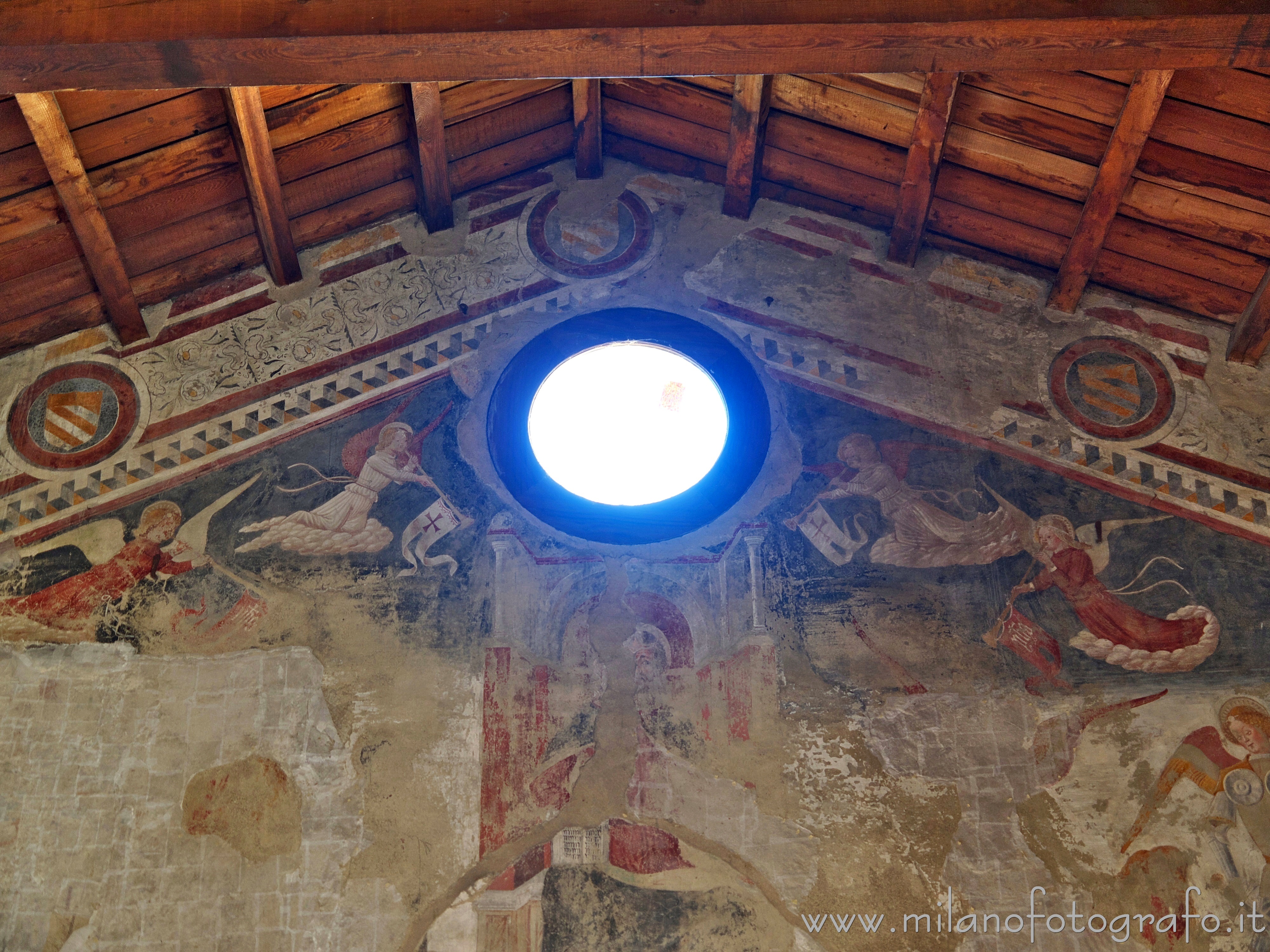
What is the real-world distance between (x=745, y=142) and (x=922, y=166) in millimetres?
1069

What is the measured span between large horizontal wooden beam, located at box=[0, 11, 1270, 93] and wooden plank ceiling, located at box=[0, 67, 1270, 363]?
4.40 ft

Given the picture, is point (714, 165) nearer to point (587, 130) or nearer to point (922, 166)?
point (587, 130)

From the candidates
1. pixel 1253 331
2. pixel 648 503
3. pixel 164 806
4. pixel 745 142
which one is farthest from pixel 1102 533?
pixel 164 806

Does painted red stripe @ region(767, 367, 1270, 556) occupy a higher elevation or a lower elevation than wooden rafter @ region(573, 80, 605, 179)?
lower

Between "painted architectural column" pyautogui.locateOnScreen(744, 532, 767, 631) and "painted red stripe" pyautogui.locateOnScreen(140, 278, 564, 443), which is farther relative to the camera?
"painted red stripe" pyautogui.locateOnScreen(140, 278, 564, 443)

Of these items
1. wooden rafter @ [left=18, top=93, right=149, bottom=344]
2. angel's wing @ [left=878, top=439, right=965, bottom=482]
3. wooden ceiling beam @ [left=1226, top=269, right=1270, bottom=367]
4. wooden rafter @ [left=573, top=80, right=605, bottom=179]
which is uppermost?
wooden rafter @ [left=573, top=80, right=605, bottom=179]

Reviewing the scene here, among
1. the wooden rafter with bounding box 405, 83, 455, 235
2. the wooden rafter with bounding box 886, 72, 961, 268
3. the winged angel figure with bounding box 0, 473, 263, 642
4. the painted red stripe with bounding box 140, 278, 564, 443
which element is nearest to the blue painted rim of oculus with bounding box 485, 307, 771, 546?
the painted red stripe with bounding box 140, 278, 564, 443

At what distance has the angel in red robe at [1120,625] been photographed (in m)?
6.11

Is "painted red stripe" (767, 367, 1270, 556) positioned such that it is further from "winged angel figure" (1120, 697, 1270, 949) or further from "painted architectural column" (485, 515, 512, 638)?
"painted architectural column" (485, 515, 512, 638)

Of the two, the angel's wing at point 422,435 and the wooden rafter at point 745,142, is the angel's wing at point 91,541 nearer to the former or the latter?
the angel's wing at point 422,435

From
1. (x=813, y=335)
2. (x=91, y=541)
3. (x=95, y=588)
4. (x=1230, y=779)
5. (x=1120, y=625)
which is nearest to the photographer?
(x=1230, y=779)

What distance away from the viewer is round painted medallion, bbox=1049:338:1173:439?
6.74 m

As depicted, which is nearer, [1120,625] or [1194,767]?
[1194,767]

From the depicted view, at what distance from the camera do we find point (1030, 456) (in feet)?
21.9
